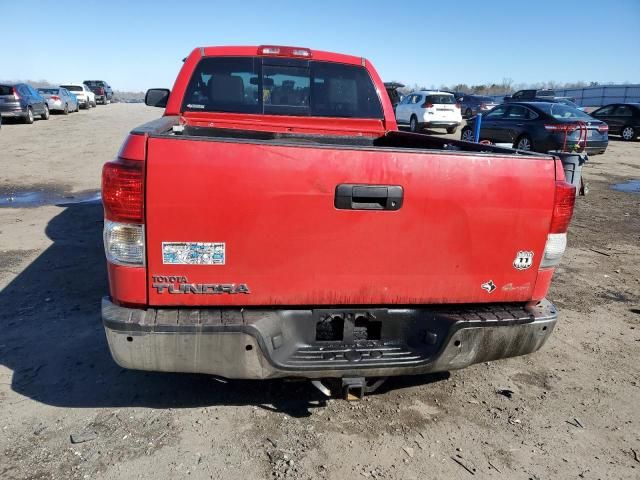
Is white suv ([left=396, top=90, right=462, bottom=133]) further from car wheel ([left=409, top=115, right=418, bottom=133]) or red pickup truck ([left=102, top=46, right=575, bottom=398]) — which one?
red pickup truck ([left=102, top=46, right=575, bottom=398])

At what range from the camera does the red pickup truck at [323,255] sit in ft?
7.52

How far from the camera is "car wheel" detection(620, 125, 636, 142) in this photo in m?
22.6

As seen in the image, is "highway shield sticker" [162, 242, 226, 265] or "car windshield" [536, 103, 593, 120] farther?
"car windshield" [536, 103, 593, 120]

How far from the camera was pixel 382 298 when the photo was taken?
2.59 m

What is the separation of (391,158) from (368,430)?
62.1 inches

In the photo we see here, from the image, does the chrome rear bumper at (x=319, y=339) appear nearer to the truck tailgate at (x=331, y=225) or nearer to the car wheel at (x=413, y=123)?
the truck tailgate at (x=331, y=225)

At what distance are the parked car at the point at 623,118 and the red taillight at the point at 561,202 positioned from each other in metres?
23.5

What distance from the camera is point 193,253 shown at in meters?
2.35

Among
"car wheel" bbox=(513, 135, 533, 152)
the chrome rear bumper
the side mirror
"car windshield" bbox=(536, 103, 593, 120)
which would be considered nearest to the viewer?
the chrome rear bumper

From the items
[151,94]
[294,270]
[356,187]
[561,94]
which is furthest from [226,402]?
[561,94]

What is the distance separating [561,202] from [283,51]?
2941 mm

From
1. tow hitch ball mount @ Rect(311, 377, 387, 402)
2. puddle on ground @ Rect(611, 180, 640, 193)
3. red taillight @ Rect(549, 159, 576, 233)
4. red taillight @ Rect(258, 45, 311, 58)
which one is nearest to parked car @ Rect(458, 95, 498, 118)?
puddle on ground @ Rect(611, 180, 640, 193)

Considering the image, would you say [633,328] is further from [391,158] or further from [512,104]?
[512,104]

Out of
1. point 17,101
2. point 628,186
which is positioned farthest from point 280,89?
point 17,101
